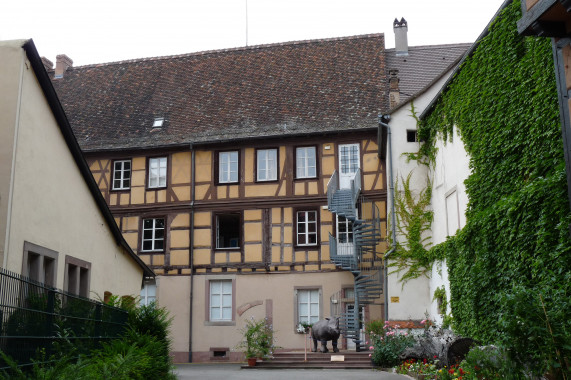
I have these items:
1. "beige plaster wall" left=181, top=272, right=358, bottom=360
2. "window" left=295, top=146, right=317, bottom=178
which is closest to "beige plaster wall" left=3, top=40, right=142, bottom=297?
"beige plaster wall" left=181, top=272, right=358, bottom=360

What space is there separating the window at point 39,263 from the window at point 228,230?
13340 mm

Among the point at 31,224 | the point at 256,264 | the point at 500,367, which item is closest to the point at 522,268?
the point at 500,367

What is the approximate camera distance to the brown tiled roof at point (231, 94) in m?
25.5

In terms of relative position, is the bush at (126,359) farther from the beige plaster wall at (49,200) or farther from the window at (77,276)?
the beige plaster wall at (49,200)

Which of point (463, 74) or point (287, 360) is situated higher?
point (463, 74)

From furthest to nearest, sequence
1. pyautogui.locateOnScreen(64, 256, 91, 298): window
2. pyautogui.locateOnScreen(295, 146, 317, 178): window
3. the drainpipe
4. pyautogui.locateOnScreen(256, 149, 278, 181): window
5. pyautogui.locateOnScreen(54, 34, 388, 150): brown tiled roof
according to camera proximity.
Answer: pyautogui.locateOnScreen(54, 34, 388, 150): brown tiled roof, pyautogui.locateOnScreen(256, 149, 278, 181): window, pyautogui.locateOnScreen(295, 146, 317, 178): window, the drainpipe, pyautogui.locateOnScreen(64, 256, 91, 298): window

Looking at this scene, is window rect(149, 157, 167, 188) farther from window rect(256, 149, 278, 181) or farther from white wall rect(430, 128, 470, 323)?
white wall rect(430, 128, 470, 323)

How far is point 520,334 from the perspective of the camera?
6.87 metres

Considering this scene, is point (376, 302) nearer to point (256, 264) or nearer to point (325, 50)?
point (256, 264)

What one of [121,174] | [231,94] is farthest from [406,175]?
[121,174]

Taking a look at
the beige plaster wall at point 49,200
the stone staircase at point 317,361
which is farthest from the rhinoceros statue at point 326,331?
the beige plaster wall at point 49,200

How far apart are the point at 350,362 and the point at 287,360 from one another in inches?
77.7

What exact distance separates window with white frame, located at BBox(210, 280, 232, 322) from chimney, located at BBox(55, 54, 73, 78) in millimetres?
12833

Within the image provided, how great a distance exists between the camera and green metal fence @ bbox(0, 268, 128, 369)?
22.9 ft
